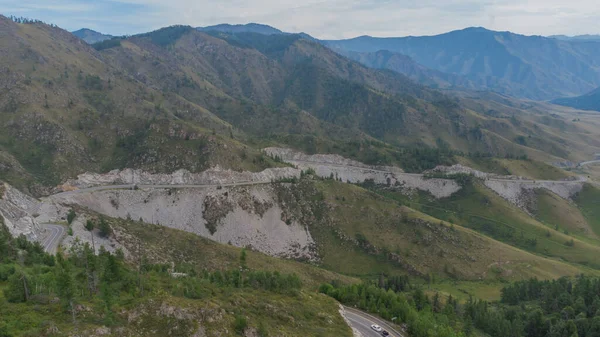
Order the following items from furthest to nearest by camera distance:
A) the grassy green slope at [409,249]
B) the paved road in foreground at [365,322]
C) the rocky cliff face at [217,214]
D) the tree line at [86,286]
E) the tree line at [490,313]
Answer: the rocky cliff face at [217,214], the grassy green slope at [409,249], the tree line at [490,313], the paved road in foreground at [365,322], the tree line at [86,286]

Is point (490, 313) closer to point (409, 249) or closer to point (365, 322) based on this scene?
point (365, 322)

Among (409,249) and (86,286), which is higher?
(86,286)

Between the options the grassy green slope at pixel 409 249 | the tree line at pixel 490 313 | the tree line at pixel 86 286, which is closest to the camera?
the tree line at pixel 86 286

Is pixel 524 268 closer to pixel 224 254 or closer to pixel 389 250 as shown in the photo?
pixel 389 250

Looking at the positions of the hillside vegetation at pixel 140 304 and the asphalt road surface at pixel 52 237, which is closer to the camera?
the hillside vegetation at pixel 140 304

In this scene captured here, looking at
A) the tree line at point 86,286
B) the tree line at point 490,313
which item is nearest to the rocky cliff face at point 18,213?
the tree line at point 86,286

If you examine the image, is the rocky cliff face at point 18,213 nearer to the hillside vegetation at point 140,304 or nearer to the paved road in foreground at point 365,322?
the hillside vegetation at point 140,304

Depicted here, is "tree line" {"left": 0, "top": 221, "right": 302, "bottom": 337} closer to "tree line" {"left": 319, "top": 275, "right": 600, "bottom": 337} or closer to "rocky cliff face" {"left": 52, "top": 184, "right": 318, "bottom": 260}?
"tree line" {"left": 319, "top": 275, "right": 600, "bottom": 337}

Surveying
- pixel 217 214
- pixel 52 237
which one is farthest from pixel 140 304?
pixel 217 214
